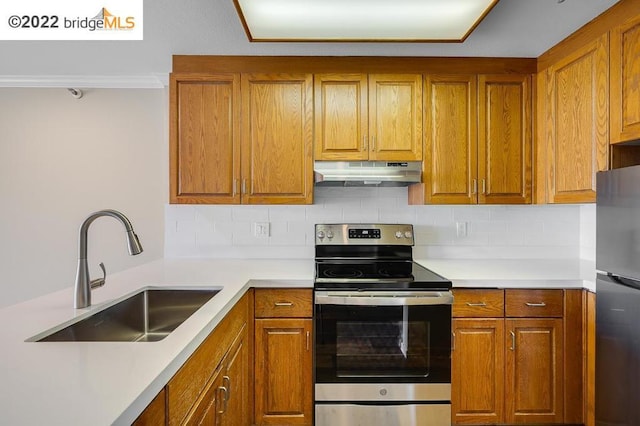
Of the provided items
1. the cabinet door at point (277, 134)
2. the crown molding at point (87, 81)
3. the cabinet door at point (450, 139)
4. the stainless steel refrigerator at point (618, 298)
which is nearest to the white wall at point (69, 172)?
the crown molding at point (87, 81)

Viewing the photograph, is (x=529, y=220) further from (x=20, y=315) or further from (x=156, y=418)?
(x=20, y=315)

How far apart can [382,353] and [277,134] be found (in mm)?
1405

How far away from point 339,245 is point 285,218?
17.2 inches

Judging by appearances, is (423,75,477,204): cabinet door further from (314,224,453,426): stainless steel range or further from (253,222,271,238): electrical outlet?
(253,222,271,238): electrical outlet

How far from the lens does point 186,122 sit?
2459mm

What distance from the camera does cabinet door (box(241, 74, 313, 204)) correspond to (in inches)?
97.0

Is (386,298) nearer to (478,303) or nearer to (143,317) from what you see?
(478,303)

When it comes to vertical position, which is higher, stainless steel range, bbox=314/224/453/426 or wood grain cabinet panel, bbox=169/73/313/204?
wood grain cabinet panel, bbox=169/73/313/204

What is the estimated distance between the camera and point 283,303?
2105mm

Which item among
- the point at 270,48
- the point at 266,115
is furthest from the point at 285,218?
the point at 270,48

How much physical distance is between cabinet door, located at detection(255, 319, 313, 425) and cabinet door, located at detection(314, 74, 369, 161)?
1066mm

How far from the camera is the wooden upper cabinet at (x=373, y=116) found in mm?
2461

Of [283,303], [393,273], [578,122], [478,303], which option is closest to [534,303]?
[478,303]

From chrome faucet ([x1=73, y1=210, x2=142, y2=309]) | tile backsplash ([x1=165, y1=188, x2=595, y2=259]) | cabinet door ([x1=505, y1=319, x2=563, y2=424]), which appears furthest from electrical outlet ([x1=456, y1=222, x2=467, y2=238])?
chrome faucet ([x1=73, y1=210, x2=142, y2=309])
